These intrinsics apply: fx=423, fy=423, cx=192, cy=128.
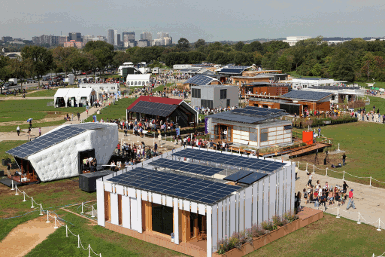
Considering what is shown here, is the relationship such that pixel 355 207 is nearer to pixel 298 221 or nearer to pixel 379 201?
pixel 379 201

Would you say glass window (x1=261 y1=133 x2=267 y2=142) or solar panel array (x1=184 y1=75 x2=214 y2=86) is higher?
solar panel array (x1=184 y1=75 x2=214 y2=86)

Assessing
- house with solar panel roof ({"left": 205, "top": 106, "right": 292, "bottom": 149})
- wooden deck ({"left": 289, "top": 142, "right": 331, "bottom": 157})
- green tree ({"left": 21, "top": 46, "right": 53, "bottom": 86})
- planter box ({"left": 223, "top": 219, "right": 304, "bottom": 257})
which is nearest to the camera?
planter box ({"left": 223, "top": 219, "right": 304, "bottom": 257})

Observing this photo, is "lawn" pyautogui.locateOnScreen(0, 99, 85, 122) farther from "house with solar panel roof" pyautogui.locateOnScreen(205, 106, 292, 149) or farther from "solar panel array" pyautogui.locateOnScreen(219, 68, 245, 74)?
"solar panel array" pyautogui.locateOnScreen(219, 68, 245, 74)

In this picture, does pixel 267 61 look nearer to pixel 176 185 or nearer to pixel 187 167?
pixel 187 167

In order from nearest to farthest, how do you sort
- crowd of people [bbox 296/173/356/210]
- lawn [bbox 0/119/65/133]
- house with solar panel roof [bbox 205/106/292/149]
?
crowd of people [bbox 296/173/356/210], house with solar panel roof [bbox 205/106/292/149], lawn [bbox 0/119/65/133]

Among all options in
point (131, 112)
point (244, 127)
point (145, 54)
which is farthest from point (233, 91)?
point (145, 54)

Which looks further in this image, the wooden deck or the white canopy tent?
the white canopy tent

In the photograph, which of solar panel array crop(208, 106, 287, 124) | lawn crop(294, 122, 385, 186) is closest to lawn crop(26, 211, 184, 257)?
lawn crop(294, 122, 385, 186)

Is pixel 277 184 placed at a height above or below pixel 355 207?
above
